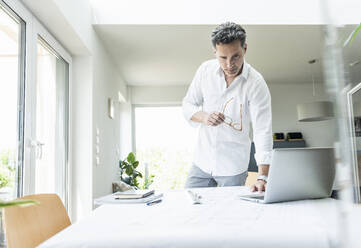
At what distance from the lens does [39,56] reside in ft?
9.08

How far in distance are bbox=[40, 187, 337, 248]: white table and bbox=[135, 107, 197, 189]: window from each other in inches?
230

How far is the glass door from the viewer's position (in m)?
2.70

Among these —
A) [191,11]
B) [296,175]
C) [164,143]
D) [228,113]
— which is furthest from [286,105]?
[296,175]

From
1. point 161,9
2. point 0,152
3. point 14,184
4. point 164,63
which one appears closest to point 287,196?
point 0,152

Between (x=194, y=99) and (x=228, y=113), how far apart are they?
0.27 meters

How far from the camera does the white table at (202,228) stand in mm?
716

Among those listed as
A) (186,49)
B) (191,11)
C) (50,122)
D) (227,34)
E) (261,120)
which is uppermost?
(191,11)

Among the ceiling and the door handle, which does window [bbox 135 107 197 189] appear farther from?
the door handle

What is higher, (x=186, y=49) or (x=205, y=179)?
(x=186, y=49)

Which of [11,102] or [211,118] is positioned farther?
[11,102]

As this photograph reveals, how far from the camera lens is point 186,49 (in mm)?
4770

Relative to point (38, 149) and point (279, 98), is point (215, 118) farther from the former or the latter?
point (279, 98)

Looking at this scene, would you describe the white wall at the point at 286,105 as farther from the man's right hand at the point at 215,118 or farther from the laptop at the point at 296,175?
the laptop at the point at 296,175

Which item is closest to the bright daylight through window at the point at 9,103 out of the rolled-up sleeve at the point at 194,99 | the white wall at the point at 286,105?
the rolled-up sleeve at the point at 194,99
